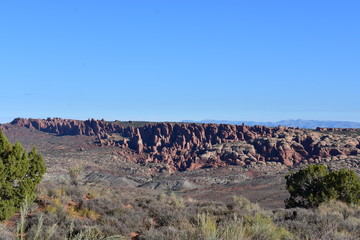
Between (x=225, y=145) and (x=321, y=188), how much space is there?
Result: 62619 millimetres

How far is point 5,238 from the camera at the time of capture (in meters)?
6.98

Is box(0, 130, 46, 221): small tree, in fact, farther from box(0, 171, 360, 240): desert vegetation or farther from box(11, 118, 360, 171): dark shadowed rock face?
box(11, 118, 360, 171): dark shadowed rock face

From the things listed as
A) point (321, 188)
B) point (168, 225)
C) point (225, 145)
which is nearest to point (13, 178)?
point (168, 225)

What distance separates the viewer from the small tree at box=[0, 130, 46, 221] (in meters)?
12.6

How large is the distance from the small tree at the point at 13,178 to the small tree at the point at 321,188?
1653cm

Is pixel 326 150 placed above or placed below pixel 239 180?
above

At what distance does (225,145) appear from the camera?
277 ft

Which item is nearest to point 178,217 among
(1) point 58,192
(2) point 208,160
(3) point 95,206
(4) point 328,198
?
Result: (3) point 95,206

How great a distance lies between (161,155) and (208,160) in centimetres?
1363

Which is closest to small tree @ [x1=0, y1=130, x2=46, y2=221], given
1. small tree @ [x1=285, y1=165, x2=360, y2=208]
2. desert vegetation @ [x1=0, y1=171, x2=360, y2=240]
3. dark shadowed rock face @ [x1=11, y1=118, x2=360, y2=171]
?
desert vegetation @ [x1=0, y1=171, x2=360, y2=240]

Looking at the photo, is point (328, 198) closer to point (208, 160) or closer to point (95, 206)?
point (95, 206)

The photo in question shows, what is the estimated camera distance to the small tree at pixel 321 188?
2130 cm

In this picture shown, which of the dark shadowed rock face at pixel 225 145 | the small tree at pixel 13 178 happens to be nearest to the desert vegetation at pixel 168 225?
the small tree at pixel 13 178

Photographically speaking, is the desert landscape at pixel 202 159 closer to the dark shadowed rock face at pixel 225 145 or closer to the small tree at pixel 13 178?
the dark shadowed rock face at pixel 225 145
